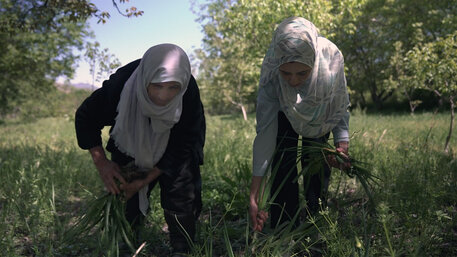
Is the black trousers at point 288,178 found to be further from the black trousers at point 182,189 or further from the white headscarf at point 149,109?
the white headscarf at point 149,109

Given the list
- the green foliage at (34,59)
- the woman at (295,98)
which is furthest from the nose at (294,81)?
the green foliage at (34,59)

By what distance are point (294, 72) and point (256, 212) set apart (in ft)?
2.71

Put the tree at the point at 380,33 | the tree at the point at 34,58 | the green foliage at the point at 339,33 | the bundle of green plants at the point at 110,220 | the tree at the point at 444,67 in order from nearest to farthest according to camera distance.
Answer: the bundle of green plants at the point at 110,220
the tree at the point at 444,67
the green foliage at the point at 339,33
the tree at the point at 34,58
the tree at the point at 380,33

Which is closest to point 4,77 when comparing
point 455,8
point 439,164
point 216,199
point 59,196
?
point 59,196

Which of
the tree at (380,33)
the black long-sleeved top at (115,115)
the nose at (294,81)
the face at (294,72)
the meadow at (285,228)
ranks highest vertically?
the tree at (380,33)

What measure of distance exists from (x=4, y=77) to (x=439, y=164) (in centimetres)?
1887

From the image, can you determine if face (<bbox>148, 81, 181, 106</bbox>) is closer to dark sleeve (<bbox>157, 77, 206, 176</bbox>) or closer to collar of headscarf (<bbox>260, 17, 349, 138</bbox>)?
dark sleeve (<bbox>157, 77, 206, 176</bbox>)

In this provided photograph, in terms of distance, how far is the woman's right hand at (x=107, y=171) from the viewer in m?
2.13

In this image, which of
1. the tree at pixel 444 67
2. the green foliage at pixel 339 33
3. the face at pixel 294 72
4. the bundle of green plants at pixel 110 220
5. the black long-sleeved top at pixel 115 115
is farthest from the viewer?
the green foliage at pixel 339 33

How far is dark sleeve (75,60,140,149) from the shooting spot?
6.86ft

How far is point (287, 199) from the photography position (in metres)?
2.29

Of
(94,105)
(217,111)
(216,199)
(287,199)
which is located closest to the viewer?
(94,105)

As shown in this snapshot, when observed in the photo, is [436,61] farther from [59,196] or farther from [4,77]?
[4,77]

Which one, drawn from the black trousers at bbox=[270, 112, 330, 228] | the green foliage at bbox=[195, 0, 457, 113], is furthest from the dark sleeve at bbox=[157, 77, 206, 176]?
the green foliage at bbox=[195, 0, 457, 113]
